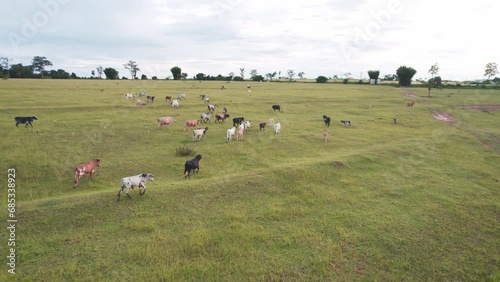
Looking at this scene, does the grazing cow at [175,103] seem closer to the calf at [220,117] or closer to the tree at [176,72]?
the calf at [220,117]

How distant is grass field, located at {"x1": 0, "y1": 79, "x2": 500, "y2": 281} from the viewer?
30.0 feet

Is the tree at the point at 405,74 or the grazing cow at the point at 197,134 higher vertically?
the tree at the point at 405,74

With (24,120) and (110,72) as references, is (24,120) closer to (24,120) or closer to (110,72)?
(24,120)

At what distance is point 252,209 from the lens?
12.3 meters

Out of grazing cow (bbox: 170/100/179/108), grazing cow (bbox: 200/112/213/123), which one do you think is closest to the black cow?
grazing cow (bbox: 200/112/213/123)

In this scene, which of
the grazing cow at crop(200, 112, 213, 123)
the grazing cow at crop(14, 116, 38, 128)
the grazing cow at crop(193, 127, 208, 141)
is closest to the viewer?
the grazing cow at crop(193, 127, 208, 141)

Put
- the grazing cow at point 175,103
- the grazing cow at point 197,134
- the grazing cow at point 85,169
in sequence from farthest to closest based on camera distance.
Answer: the grazing cow at point 175,103 → the grazing cow at point 197,134 → the grazing cow at point 85,169

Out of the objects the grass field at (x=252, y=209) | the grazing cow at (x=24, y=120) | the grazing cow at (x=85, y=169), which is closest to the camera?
the grass field at (x=252, y=209)

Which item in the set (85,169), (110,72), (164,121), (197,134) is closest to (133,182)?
(85,169)

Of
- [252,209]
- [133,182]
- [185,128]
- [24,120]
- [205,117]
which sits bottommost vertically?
[252,209]

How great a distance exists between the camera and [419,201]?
13.8 m

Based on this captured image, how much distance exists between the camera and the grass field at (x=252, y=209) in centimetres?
915

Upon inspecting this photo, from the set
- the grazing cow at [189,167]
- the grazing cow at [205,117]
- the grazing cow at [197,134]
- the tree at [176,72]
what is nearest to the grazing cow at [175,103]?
the grazing cow at [205,117]

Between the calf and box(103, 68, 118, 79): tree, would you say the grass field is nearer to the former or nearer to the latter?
the calf
